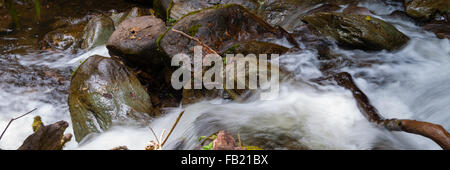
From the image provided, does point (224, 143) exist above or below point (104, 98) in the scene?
above

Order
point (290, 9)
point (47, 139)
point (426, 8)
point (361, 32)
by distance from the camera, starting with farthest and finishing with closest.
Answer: point (290, 9), point (426, 8), point (361, 32), point (47, 139)

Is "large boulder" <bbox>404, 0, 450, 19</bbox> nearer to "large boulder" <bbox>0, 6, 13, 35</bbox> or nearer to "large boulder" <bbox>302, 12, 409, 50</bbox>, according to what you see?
"large boulder" <bbox>302, 12, 409, 50</bbox>

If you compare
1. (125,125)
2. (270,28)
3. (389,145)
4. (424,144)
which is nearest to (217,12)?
(270,28)

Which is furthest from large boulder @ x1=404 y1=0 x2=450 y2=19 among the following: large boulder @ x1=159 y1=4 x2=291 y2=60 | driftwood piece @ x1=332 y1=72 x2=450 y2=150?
large boulder @ x1=159 y1=4 x2=291 y2=60

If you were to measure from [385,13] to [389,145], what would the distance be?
13.4 ft

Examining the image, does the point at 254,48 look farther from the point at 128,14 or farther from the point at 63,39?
the point at 63,39

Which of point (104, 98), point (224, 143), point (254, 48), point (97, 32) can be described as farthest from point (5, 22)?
point (224, 143)

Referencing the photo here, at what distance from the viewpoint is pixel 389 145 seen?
3424 millimetres

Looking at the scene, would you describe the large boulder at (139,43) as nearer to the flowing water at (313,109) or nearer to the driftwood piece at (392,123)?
the flowing water at (313,109)

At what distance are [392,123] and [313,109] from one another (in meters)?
1.00

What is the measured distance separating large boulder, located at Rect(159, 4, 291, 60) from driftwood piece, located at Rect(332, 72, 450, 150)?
1467 mm

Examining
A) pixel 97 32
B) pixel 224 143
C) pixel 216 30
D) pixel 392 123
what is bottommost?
pixel 392 123

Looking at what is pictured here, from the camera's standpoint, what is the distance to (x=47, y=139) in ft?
9.87
